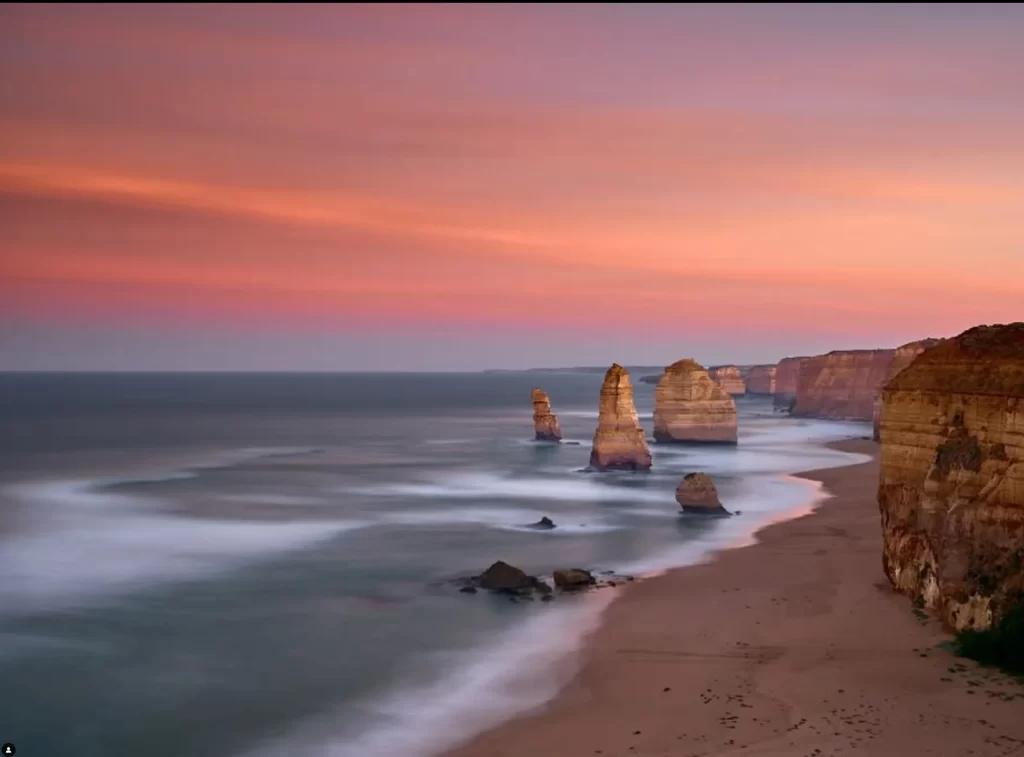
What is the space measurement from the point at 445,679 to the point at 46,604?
15866mm

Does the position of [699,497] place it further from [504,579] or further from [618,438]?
[618,438]

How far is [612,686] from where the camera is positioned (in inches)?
870

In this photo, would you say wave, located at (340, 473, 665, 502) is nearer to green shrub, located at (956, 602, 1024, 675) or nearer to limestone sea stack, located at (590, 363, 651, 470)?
limestone sea stack, located at (590, 363, 651, 470)

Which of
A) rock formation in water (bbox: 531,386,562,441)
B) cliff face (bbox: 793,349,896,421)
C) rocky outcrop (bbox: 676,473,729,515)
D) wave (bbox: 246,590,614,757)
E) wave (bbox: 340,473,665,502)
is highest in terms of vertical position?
cliff face (bbox: 793,349,896,421)

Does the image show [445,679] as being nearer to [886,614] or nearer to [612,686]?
[612,686]

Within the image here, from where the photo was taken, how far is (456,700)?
2255 cm

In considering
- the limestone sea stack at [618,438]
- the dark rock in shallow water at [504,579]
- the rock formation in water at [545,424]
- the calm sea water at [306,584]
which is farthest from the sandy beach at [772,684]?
the rock formation in water at [545,424]

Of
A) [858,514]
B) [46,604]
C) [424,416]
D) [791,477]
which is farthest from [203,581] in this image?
[424,416]

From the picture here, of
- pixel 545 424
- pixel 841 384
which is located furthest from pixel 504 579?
pixel 841 384

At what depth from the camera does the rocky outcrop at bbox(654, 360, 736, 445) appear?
83625mm

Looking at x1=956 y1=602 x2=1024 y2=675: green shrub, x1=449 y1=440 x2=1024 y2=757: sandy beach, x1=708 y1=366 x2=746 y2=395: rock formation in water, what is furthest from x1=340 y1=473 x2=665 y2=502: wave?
x1=708 y1=366 x2=746 y2=395: rock formation in water

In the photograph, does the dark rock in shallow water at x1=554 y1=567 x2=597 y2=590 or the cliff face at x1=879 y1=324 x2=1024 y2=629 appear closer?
the cliff face at x1=879 y1=324 x2=1024 y2=629

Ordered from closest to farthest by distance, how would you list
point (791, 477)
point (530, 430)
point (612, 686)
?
1. point (612, 686)
2. point (791, 477)
3. point (530, 430)

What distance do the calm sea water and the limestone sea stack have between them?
1.86 meters
